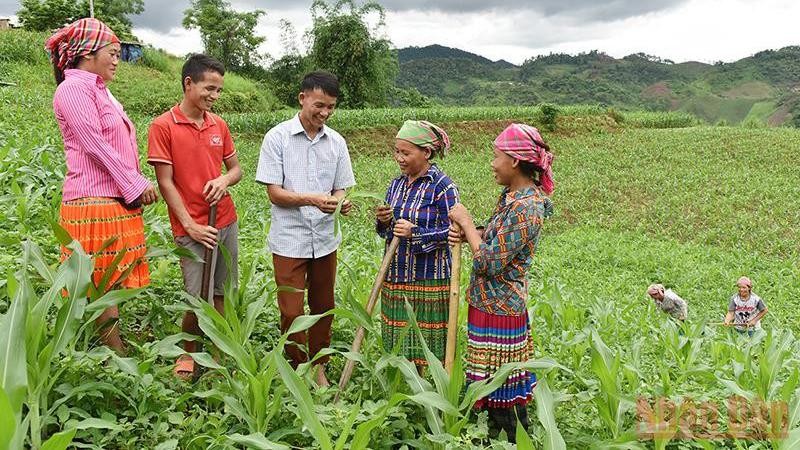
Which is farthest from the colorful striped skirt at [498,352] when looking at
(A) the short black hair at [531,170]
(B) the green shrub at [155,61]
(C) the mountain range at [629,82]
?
(C) the mountain range at [629,82]

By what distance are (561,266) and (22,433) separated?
813 centimetres

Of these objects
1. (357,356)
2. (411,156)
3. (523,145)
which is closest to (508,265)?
(523,145)

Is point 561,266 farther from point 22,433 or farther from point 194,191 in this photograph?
point 22,433

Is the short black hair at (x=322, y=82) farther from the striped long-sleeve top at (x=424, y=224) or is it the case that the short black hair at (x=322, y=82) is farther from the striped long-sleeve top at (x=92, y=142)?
the striped long-sleeve top at (x=92, y=142)

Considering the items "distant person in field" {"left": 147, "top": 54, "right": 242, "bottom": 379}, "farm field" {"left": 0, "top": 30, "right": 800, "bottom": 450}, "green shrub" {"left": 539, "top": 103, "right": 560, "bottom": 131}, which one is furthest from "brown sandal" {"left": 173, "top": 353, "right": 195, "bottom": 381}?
"green shrub" {"left": 539, "top": 103, "right": 560, "bottom": 131}

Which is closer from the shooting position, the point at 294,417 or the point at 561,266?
the point at 294,417

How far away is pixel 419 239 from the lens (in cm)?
272

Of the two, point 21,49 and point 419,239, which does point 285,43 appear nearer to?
point 21,49

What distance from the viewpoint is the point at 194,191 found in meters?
2.85

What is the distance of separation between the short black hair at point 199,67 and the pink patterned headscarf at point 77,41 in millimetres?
328

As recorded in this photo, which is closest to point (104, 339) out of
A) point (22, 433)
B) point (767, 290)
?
point (22, 433)

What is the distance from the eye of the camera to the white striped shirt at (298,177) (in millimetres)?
2955

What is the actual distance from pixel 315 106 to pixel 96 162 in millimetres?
996

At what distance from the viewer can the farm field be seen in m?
2.12
